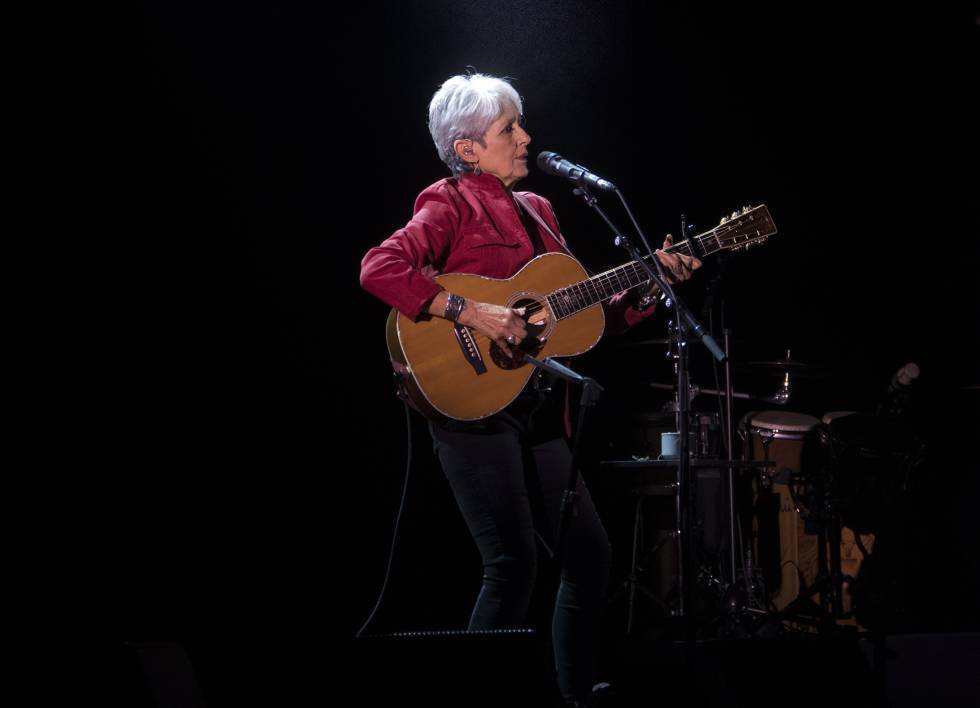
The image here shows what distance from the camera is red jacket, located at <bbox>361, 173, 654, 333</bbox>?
2.58 metres

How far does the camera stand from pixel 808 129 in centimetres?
488

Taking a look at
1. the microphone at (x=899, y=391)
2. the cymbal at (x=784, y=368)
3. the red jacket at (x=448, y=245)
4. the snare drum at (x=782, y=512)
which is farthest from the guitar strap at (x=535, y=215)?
the microphone at (x=899, y=391)

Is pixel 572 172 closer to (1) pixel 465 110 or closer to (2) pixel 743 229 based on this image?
(1) pixel 465 110

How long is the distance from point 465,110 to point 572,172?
0.42 m

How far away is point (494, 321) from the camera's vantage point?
8.59ft

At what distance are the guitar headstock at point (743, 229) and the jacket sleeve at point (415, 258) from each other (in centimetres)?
90

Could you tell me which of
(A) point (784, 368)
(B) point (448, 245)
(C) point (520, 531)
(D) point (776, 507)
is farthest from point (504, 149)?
(D) point (776, 507)

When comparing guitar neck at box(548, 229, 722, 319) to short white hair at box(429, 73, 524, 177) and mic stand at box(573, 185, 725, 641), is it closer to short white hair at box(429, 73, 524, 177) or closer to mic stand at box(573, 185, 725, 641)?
mic stand at box(573, 185, 725, 641)

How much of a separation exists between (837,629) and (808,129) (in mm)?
2663

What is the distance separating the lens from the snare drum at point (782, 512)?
4.91 m

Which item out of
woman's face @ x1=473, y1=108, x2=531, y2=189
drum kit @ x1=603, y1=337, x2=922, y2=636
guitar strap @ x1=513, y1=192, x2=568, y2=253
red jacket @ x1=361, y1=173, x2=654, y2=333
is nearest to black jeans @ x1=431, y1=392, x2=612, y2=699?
red jacket @ x1=361, y1=173, x2=654, y2=333

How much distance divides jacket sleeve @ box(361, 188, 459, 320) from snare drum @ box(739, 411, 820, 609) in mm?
2885

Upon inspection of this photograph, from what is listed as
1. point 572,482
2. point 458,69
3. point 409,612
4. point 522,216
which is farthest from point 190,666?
point 458,69

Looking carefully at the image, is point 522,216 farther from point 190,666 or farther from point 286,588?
point 286,588
